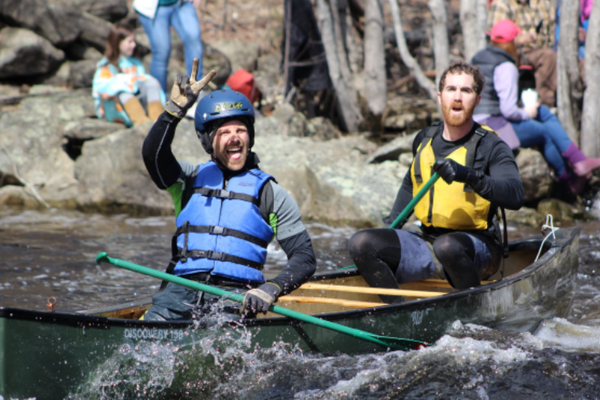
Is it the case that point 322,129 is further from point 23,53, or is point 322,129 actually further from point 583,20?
point 23,53

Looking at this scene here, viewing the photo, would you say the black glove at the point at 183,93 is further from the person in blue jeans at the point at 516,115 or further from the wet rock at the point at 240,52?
the wet rock at the point at 240,52

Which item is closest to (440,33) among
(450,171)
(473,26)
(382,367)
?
(473,26)

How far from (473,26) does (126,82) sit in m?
4.71

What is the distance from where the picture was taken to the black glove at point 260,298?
3.04 metres

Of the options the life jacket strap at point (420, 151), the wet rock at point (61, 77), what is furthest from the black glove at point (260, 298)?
the wet rock at point (61, 77)

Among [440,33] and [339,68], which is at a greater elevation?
[440,33]

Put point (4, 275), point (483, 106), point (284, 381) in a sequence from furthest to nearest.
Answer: point (483, 106), point (4, 275), point (284, 381)

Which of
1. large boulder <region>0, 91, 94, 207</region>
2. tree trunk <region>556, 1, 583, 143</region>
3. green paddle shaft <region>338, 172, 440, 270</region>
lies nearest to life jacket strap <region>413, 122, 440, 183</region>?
green paddle shaft <region>338, 172, 440, 270</region>

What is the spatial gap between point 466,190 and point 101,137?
631cm

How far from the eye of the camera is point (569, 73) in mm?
8234

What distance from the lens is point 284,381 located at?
3.26m

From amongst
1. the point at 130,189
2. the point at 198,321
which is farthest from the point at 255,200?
the point at 130,189

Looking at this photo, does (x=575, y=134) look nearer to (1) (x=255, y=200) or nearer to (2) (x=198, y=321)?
(1) (x=255, y=200)

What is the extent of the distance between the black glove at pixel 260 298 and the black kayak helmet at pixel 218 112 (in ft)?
2.83
